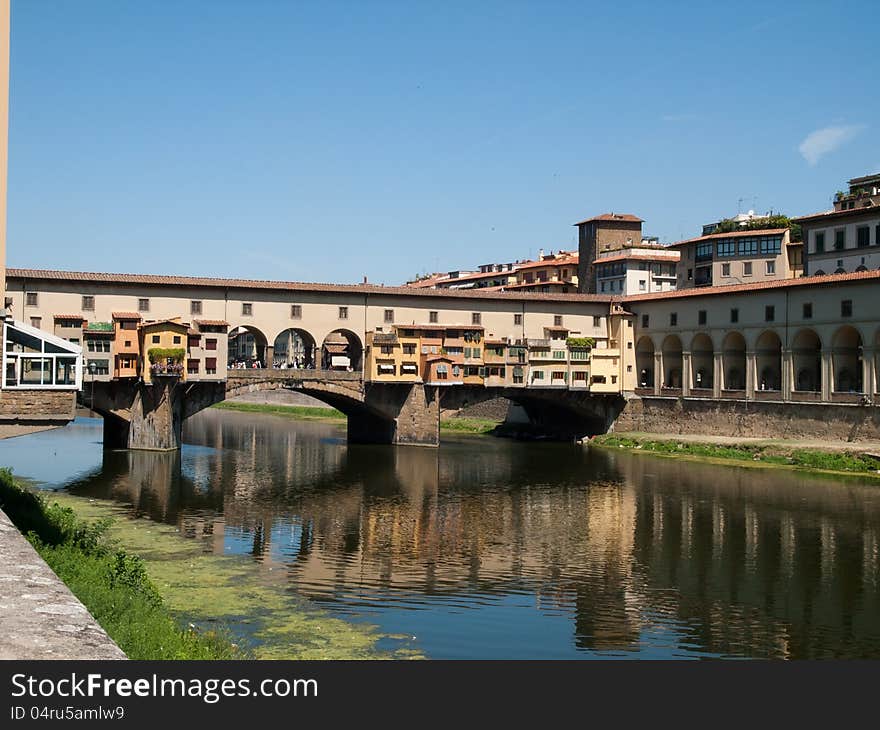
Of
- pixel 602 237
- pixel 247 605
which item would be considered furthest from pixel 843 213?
pixel 247 605

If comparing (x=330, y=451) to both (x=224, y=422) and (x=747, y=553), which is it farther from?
(x=747, y=553)

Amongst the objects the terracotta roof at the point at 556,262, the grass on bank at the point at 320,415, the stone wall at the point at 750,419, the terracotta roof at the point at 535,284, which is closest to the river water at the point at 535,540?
the stone wall at the point at 750,419

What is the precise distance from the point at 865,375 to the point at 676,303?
55.8 ft

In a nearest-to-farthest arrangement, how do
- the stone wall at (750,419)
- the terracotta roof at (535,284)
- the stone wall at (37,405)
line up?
the stone wall at (37,405)
the stone wall at (750,419)
the terracotta roof at (535,284)

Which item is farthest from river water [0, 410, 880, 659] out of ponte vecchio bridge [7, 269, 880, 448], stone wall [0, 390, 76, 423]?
stone wall [0, 390, 76, 423]

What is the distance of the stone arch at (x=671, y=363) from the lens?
74.1 m

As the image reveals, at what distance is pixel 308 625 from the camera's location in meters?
21.8

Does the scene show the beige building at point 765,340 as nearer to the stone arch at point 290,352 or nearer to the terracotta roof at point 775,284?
the terracotta roof at point 775,284

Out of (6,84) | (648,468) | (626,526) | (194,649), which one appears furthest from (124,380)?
(194,649)

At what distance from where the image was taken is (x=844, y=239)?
234ft

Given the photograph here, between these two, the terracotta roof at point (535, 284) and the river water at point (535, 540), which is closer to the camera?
the river water at point (535, 540)

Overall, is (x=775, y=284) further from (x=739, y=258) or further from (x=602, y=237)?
(x=602, y=237)

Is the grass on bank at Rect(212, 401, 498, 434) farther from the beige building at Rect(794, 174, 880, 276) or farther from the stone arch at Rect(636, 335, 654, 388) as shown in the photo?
the beige building at Rect(794, 174, 880, 276)

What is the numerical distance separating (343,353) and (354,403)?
105 ft
